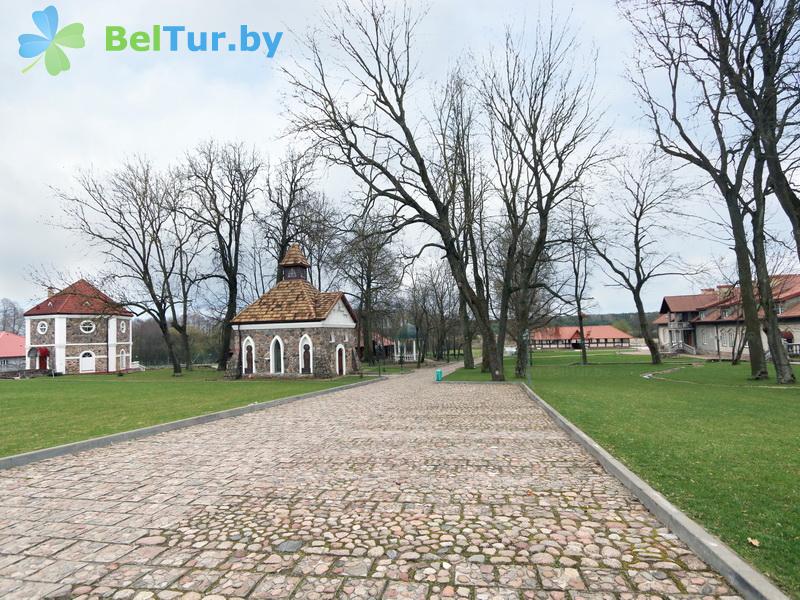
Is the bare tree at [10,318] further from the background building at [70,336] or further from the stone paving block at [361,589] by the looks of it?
the stone paving block at [361,589]

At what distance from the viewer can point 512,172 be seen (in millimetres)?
26219

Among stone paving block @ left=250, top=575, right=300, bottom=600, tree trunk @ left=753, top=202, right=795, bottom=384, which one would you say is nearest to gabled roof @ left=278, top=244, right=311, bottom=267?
tree trunk @ left=753, top=202, right=795, bottom=384

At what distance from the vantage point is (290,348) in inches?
1294

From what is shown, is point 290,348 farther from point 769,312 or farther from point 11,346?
point 11,346

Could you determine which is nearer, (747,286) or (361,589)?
(361,589)

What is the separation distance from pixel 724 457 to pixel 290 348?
28.6 m

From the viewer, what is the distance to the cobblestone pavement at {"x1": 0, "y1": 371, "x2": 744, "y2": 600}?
3.66 m

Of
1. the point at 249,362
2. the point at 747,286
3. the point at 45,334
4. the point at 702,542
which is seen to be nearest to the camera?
the point at 702,542

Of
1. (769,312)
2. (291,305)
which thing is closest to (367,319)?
(291,305)

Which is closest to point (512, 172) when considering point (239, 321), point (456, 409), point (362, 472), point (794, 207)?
point (794, 207)

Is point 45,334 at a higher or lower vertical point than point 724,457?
higher

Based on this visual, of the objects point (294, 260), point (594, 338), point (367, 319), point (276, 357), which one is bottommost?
point (594, 338)

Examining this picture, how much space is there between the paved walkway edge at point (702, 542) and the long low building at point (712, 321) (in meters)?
40.0

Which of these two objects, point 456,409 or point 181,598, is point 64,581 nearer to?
point 181,598
